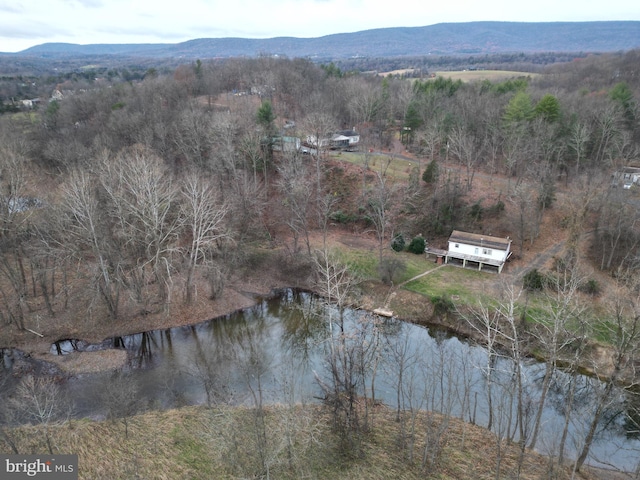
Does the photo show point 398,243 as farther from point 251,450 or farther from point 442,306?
point 251,450

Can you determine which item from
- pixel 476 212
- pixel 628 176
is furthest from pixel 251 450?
pixel 628 176

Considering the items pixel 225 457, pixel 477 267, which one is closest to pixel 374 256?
pixel 477 267

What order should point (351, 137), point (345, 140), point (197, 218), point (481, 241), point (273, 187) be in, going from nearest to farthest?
point (197, 218) → point (481, 241) → point (273, 187) → point (345, 140) → point (351, 137)

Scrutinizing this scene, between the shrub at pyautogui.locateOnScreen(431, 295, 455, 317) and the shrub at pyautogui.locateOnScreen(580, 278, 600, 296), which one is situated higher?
the shrub at pyautogui.locateOnScreen(580, 278, 600, 296)

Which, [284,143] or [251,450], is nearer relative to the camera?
[251,450]

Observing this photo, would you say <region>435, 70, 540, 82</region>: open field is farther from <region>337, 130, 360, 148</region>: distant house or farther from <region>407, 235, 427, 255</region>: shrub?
<region>407, 235, 427, 255</region>: shrub

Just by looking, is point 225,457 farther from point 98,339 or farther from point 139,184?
point 139,184

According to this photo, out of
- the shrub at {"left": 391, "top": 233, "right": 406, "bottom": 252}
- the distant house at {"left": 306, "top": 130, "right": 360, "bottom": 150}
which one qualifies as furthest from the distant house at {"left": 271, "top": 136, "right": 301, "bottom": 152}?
the shrub at {"left": 391, "top": 233, "right": 406, "bottom": 252}
